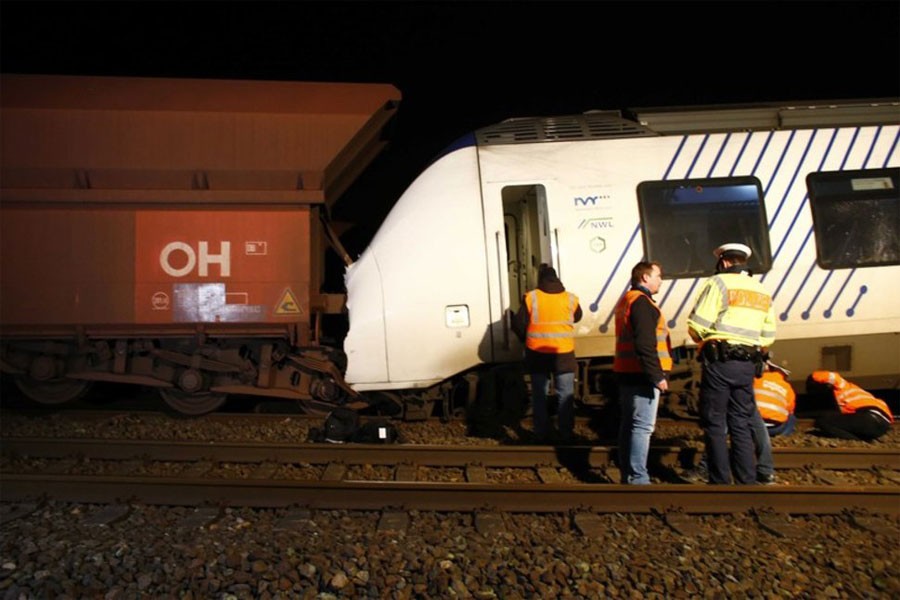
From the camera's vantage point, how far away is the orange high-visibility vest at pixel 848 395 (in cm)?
605

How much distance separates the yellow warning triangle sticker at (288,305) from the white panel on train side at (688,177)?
7.40ft

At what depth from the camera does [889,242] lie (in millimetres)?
6289

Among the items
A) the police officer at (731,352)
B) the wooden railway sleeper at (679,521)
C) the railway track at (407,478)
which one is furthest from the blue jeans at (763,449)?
the wooden railway sleeper at (679,521)

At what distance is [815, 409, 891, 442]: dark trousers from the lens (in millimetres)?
5980

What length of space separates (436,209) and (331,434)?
252 cm

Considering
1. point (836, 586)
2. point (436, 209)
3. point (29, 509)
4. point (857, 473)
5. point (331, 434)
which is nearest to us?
point (836, 586)

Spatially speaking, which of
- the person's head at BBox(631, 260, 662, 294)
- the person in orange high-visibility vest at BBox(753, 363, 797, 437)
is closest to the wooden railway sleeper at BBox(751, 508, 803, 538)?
the person's head at BBox(631, 260, 662, 294)

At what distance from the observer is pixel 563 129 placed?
657 cm

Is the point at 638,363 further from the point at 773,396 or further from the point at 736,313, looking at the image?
the point at 773,396

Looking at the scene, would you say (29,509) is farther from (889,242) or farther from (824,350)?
(889,242)

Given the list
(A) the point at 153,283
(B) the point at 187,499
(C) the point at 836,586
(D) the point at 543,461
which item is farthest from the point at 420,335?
(C) the point at 836,586

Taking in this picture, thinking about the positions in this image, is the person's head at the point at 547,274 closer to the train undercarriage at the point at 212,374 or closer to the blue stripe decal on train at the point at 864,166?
the train undercarriage at the point at 212,374

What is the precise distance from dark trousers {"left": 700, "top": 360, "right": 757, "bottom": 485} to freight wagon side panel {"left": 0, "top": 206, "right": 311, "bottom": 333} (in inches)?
167

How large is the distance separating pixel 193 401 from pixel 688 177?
237 inches
